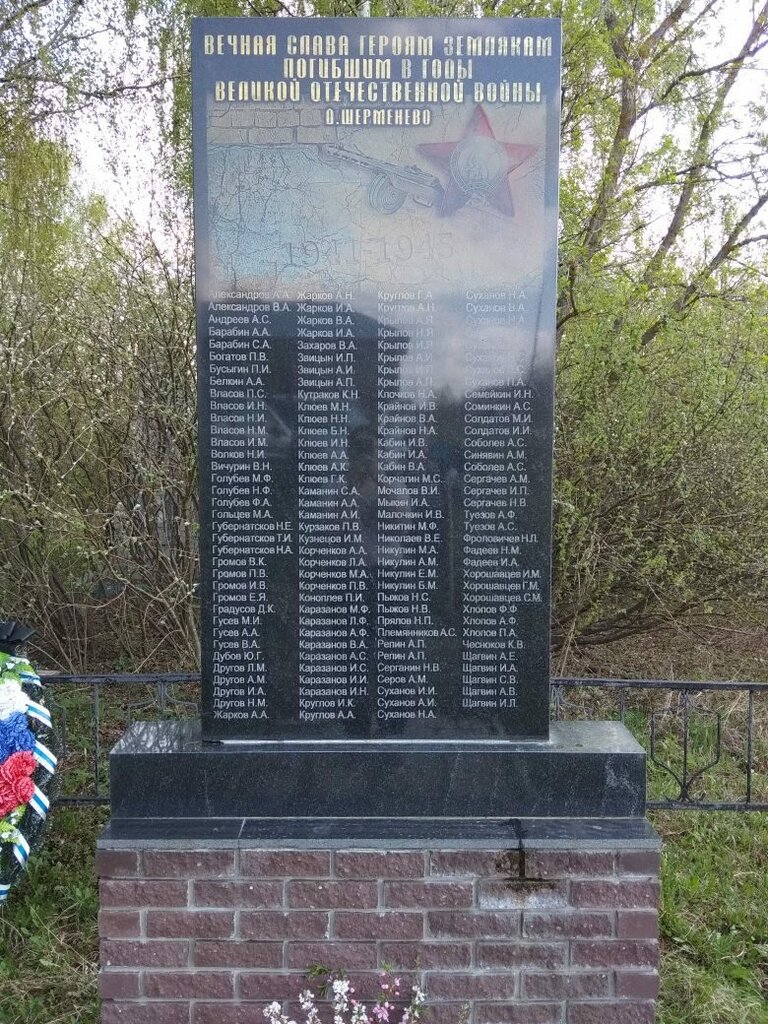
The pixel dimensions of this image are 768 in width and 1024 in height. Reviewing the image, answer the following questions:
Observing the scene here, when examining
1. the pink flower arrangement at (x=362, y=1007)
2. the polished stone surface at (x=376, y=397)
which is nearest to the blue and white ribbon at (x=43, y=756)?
the polished stone surface at (x=376, y=397)

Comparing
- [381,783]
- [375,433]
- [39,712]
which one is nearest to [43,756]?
[39,712]

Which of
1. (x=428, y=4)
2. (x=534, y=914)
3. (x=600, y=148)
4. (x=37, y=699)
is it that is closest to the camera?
(x=534, y=914)

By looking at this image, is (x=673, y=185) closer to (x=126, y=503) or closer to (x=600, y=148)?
(x=600, y=148)

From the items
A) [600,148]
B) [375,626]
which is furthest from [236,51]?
[600,148]

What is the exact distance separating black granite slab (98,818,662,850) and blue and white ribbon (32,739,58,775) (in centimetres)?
96

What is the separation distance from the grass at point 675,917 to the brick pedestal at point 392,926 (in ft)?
1.74

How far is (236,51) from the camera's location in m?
2.78

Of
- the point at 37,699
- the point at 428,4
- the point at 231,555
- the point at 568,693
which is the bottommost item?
the point at 568,693

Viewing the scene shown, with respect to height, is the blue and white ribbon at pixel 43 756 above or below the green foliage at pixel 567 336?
below

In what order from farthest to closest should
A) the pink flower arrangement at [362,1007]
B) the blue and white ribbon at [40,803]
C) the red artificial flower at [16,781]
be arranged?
the blue and white ribbon at [40,803] → the red artificial flower at [16,781] → the pink flower arrangement at [362,1007]

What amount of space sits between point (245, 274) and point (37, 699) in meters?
2.18

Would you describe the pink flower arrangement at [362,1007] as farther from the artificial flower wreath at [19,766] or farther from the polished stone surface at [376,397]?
the artificial flower wreath at [19,766]

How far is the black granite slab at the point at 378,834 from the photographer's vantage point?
8.96ft

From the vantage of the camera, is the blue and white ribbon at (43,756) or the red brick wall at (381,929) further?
the blue and white ribbon at (43,756)
